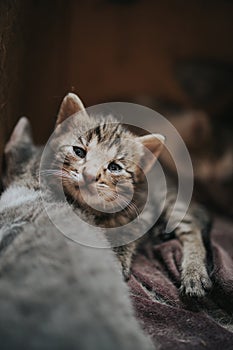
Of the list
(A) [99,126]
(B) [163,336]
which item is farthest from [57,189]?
(B) [163,336]

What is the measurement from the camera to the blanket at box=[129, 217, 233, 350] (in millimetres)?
1167

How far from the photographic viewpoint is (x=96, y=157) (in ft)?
4.42

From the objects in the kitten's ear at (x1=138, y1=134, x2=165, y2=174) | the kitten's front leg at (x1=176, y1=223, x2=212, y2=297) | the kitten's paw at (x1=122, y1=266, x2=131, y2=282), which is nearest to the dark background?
the kitten's ear at (x1=138, y1=134, x2=165, y2=174)

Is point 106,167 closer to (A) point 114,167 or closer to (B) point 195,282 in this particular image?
(A) point 114,167

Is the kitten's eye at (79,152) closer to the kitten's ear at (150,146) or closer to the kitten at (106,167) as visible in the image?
the kitten at (106,167)

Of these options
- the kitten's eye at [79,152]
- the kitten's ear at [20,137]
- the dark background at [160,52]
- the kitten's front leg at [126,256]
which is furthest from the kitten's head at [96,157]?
the dark background at [160,52]

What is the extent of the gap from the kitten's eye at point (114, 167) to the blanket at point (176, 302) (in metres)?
0.31

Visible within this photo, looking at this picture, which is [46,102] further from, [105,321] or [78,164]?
[105,321]

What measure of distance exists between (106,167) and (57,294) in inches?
17.7

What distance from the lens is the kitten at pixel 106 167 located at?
1340 millimetres

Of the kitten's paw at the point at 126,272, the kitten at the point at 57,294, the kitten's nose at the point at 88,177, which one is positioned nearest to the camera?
the kitten at the point at 57,294

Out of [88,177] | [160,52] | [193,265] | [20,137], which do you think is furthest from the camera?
[160,52]

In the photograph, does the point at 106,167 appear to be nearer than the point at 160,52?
Yes

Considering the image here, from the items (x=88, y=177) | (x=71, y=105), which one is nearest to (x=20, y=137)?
(x=71, y=105)
